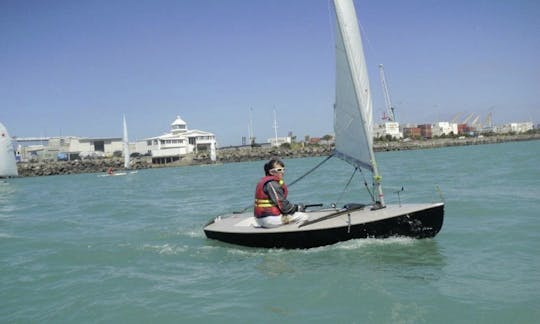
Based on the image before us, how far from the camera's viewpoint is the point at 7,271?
32.1 feet

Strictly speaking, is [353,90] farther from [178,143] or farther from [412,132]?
Result: [412,132]

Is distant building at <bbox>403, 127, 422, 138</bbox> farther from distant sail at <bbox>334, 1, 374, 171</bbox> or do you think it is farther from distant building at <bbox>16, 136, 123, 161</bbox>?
distant sail at <bbox>334, 1, 374, 171</bbox>

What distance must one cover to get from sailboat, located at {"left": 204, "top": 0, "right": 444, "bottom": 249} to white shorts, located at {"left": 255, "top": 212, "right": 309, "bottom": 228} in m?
0.15

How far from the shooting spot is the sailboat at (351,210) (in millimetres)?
9039

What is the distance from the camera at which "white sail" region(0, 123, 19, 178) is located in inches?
2010

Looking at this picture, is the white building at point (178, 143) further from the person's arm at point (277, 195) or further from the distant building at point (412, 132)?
the distant building at point (412, 132)

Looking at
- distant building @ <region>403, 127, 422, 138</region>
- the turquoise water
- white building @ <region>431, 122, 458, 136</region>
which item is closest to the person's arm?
the turquoise water

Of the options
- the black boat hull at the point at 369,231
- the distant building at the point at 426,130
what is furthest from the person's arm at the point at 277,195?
the distant building at the point at 426,130

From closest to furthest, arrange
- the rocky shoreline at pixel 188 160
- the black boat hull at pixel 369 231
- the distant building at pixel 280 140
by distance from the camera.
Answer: the black boat hull at pixel 369 231
the rocky shoreline at pixel 188 160
the distant building at pixel 280 140

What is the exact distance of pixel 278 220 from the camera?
9539 mm

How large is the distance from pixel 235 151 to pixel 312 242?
8660cm

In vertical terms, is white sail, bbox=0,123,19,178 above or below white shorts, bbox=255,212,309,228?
above

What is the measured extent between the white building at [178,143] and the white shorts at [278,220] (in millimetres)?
71089

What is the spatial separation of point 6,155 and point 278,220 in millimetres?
53149
